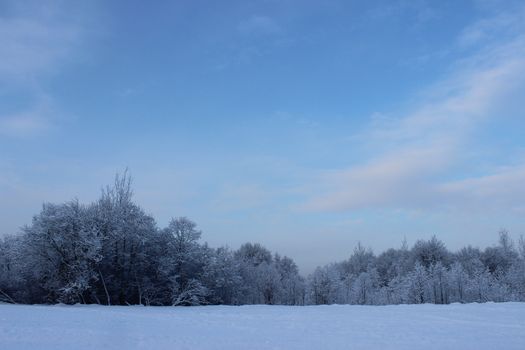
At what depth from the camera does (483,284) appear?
63375 mm

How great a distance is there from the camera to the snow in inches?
592

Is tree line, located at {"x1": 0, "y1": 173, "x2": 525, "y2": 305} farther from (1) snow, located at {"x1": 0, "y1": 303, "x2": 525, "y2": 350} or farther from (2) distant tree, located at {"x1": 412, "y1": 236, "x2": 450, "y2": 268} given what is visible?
(2) distant tree, located at {"x1": 412, "y1": 236, "x2": 450, "y2": 268}

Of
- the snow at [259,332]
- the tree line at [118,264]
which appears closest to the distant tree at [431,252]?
the tree line at [118,264]

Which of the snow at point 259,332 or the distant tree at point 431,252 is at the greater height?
the distant tree at point 431,252

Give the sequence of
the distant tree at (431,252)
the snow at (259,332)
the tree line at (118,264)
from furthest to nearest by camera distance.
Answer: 1. the distant tree at (431,252)
2. the tree line at (118,264)
3. the snow at (259,332)

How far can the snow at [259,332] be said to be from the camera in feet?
49.3

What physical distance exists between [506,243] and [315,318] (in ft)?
292

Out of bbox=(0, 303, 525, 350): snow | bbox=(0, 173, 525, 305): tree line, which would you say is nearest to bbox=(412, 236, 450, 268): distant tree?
bbox=(0, 173, 525, 305): tree line

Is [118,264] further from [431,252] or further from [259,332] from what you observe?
[431,252]

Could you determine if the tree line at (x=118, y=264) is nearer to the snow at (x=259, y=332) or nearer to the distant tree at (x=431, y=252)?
the snow at (x=259, y=332)

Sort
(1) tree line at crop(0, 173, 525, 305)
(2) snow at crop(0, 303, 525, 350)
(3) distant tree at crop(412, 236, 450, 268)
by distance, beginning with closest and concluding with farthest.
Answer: (2) snow at crop(0, 303, 525, 350) → (1) tree line at crop(0, 173, 525, 305) → (3) distant tree at crop(412, 236, 450, 268)

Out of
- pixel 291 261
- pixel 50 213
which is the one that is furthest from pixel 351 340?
pixel 291 261

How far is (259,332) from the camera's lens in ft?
59.8

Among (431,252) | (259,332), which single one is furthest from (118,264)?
(431,252)
